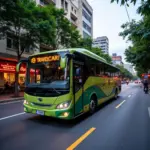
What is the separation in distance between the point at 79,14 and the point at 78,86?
42.4 m

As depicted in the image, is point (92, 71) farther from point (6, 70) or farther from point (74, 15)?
point (74, 15)

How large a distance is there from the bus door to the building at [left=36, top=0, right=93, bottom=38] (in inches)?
1073

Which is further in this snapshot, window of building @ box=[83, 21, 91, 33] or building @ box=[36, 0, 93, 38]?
window of building @ box=[83, 21, 91, 33]

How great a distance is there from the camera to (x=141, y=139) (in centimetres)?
499

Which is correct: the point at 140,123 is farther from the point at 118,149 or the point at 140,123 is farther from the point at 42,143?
the point at 42,143

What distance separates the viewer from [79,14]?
4556 cm

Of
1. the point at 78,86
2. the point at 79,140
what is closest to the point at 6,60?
the point at 78,86

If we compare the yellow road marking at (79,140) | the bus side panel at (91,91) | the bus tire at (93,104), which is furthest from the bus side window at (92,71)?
the yellow road marking at (79,140)

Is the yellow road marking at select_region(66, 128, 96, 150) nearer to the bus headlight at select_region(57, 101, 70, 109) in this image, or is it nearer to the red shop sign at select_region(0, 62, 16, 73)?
the bus headlight at select_region(57, 101, 70, 109)

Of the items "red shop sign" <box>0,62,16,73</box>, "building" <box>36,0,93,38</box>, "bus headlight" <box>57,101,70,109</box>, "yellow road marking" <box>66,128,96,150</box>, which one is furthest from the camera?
"building" <box>36,0,93,38</box>

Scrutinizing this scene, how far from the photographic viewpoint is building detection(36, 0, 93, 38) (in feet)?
122

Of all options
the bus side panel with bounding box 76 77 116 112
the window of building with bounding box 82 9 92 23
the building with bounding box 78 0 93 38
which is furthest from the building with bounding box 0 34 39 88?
the window of building with bounding box 82 9 92 23

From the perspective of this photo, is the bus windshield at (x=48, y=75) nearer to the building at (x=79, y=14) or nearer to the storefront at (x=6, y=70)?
the storefront at (x=6, y=70)

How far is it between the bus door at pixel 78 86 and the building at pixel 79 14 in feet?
89.4
